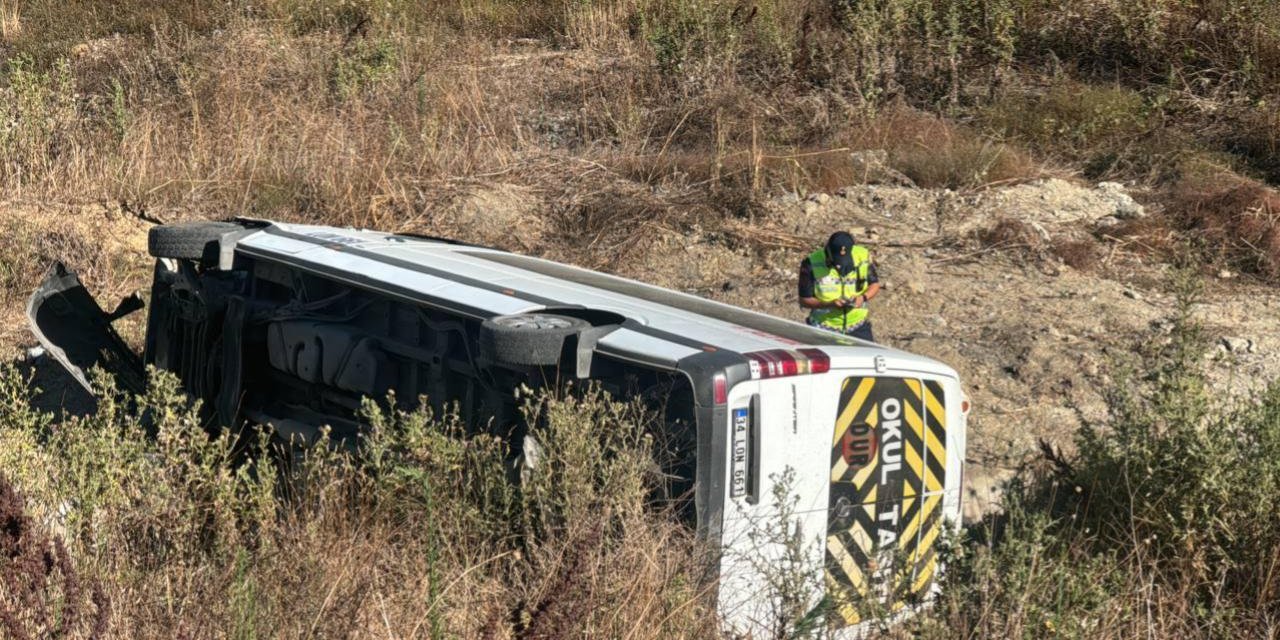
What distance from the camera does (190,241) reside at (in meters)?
7.39

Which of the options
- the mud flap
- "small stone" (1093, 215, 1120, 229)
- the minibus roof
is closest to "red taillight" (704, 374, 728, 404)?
the minibus roof

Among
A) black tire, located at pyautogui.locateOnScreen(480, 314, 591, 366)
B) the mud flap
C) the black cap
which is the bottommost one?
the mud flap

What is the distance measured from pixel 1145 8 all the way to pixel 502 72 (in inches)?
289

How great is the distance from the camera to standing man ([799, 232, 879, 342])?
8500mm

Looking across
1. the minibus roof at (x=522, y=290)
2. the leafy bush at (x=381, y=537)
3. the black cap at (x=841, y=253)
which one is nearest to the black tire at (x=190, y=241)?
the minibus roof at (x=522, y=290)

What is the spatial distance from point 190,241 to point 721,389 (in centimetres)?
385

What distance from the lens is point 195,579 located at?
14.2ft

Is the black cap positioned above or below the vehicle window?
below

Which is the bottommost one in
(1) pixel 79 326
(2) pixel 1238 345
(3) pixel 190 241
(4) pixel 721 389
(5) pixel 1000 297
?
(2) pixel 1238 345

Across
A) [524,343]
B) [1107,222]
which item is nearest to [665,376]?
[524,343]

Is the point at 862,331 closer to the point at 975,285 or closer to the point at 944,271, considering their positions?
the point at 975,285

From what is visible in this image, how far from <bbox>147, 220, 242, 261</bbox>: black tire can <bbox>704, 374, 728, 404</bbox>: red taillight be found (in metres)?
3.69

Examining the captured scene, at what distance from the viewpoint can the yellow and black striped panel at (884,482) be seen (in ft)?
16.4

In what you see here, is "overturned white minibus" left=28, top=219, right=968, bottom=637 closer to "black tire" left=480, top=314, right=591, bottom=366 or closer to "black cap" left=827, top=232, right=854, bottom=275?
"black tire" left=480, top=314, right=591, bottom=366
